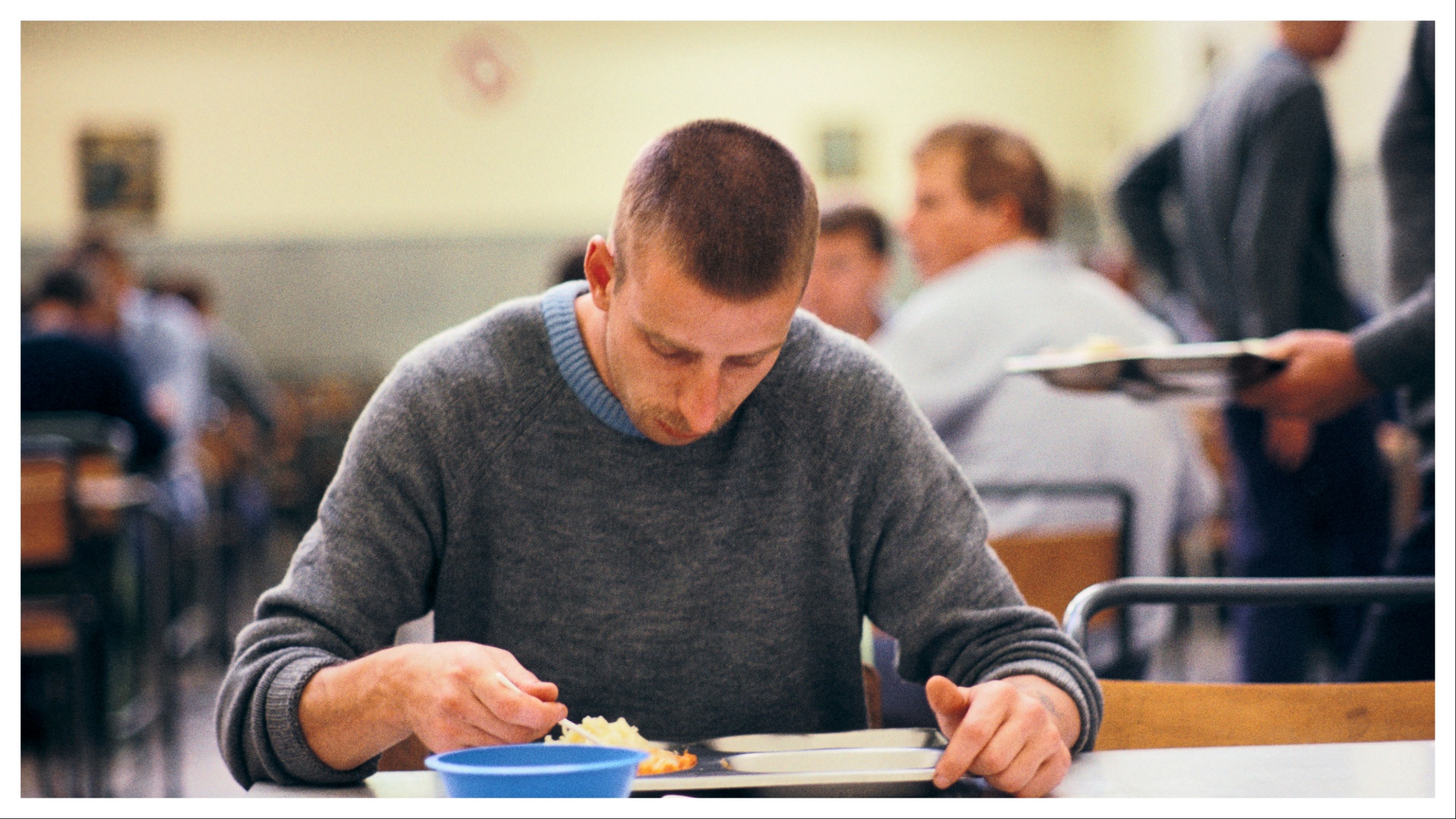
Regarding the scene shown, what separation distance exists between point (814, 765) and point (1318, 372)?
107 centimetres

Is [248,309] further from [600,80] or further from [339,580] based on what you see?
[339,580]

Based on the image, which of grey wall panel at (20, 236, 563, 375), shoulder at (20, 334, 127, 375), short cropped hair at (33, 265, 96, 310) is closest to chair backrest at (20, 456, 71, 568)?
shoulder at (20, 334, 127, 375)

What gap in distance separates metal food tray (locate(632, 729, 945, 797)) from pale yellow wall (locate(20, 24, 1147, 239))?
8.48 metres

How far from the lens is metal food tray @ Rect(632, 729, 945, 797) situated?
0.85 metres

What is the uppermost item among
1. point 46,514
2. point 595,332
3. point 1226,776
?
point 595,332

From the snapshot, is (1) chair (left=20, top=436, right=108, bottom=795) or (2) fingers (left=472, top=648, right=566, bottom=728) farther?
(1) chair (left=20, top=436, right=108, bottom=795)

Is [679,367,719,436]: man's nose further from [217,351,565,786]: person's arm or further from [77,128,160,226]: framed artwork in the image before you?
[77,128,160,226]: framed artwork

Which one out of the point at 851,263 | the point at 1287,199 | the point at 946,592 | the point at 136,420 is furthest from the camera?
the point at 136,420

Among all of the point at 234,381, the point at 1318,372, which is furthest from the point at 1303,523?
the point at 234,381

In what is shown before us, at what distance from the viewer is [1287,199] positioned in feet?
7.16

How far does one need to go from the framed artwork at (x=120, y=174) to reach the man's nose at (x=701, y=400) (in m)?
9.25

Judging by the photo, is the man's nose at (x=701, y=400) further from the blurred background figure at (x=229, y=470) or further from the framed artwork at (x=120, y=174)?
the framed artwork at (x=120, y=174)

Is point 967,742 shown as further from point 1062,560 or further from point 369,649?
point 1062,560

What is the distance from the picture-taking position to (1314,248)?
219cm
